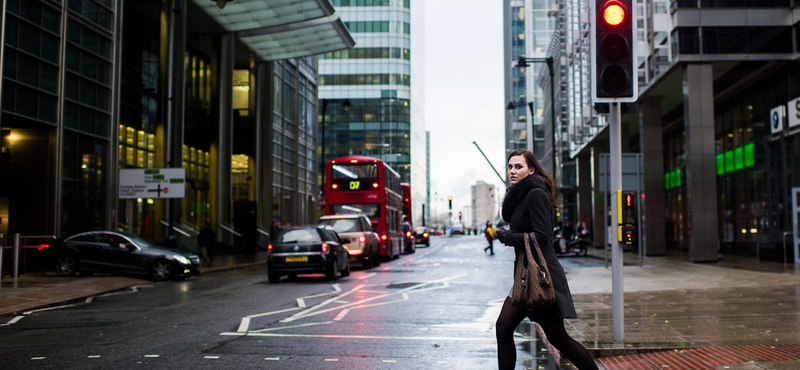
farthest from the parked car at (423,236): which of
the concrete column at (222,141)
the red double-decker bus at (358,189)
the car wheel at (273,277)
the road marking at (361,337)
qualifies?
the road marking at (361,337)

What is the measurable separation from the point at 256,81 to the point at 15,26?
24466 millimetres

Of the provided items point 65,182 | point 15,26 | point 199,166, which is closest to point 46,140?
point 65,182

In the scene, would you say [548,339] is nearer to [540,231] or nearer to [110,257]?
[540,231]

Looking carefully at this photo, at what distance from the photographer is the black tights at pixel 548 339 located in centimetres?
516

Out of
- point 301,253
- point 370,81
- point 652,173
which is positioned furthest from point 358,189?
point 370,81

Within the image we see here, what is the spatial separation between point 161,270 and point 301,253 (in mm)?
4054

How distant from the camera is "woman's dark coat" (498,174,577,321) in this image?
5098mm

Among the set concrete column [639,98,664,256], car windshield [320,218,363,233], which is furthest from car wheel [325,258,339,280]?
concrete column [639,98,664,256]

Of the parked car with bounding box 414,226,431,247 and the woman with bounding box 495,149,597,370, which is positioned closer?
the woman with bounding box 495,149,597,370

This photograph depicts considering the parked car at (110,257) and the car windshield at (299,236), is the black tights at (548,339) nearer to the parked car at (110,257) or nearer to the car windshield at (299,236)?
the car windshield at (299,236)

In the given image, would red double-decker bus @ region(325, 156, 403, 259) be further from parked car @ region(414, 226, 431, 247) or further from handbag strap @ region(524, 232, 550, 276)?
parked car @ region(414, 226, 431, 247)

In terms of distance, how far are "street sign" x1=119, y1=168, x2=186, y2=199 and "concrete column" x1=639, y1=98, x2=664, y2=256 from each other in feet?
61.8

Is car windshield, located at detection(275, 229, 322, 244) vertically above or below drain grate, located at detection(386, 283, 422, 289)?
above

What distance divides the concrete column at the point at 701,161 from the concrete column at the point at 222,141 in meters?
23.1
